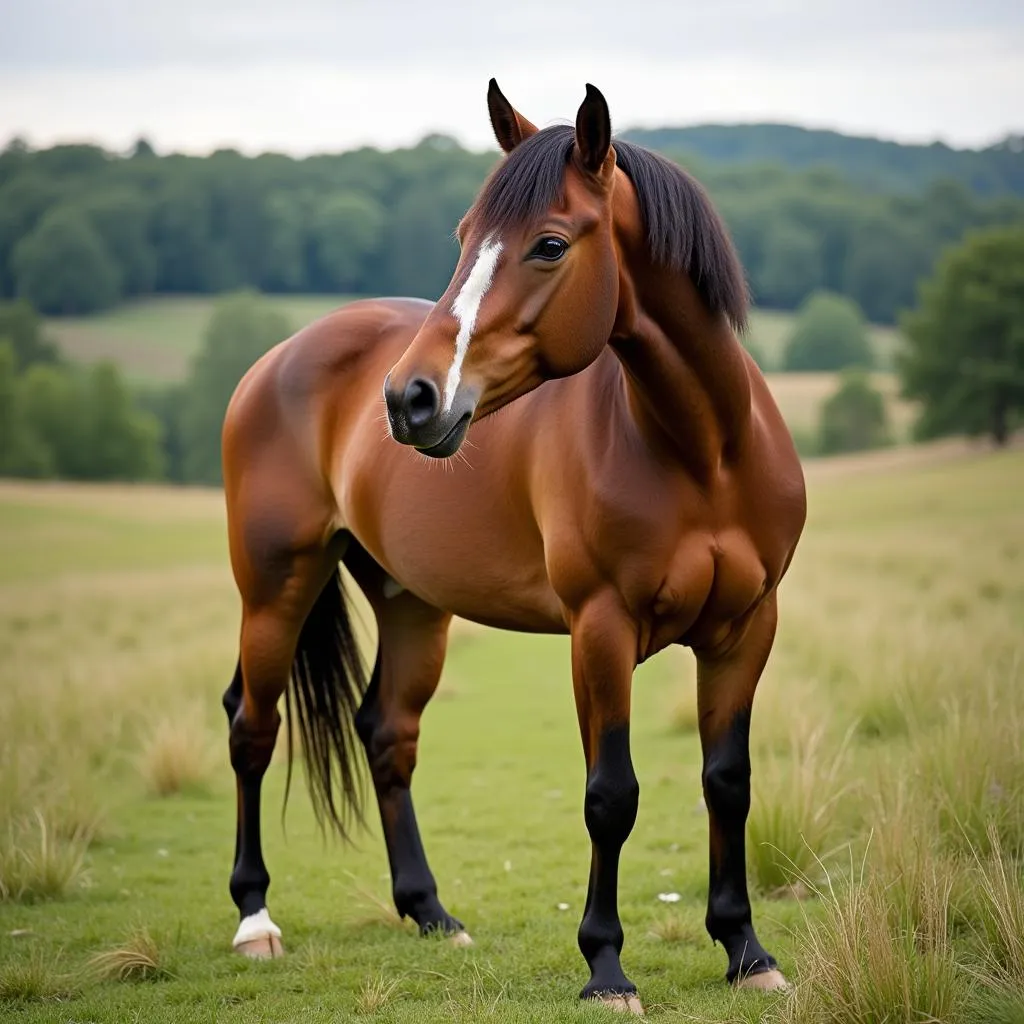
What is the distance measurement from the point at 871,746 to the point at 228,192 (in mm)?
87646

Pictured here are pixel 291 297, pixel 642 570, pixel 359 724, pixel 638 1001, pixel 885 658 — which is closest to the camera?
pixel 642 570

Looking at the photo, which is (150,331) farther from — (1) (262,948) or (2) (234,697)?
(1) (262,948)

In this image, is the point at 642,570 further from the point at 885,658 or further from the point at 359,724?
the point at 885,658

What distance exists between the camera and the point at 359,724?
600 cm

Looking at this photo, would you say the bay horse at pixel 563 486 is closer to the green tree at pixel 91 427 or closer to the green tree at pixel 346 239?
the green tree at pixel 91 427

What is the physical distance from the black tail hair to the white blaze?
2.97 metres

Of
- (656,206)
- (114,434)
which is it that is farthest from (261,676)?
(114,434)

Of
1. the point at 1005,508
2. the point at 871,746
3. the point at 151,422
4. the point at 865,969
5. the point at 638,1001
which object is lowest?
the point at 151,422

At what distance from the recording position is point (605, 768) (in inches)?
162

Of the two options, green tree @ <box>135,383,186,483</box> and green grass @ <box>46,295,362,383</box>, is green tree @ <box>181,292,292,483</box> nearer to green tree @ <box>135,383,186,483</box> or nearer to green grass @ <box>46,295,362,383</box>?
green tree @ <box>135,383,186,483</box>

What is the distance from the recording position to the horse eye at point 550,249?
349cm

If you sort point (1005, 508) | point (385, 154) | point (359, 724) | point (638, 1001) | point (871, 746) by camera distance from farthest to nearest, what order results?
1. point (385, 154)
2. point (1005, 508)
3. point (871, 746)
4. point (359, 724)
5. point (638, 1001)

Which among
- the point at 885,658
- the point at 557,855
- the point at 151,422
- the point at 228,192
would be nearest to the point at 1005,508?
the point at 885,658

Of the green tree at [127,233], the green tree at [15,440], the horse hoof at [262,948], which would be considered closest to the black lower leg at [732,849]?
the horse hoof at [262,948]
